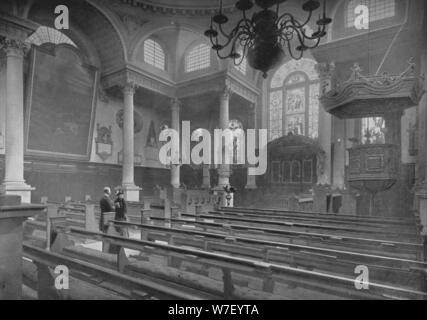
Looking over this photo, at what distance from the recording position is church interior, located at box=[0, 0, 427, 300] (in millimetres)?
2982

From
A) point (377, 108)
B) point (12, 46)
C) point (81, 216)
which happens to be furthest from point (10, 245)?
point (12, 46)

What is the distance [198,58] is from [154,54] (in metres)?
2.37

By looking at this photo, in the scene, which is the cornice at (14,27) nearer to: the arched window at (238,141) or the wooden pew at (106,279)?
the wooden pew at (106,279)

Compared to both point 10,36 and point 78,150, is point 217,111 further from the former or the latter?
point 10,36

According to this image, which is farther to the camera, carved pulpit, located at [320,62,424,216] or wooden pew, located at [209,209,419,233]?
carved pulpit, located at [320,62,424,216]

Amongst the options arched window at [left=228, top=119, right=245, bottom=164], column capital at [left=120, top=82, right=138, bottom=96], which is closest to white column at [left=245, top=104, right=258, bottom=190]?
arched window at [left=228, top=119, right=245, bottom=164]

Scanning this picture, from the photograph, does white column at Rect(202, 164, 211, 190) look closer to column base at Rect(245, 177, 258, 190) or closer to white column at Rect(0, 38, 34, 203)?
column base at Rect(245, 177, 258, 190)

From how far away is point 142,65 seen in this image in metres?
14.1

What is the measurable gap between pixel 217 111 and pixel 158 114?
3.79m

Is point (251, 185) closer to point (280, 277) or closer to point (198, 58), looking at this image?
point (198, 58)

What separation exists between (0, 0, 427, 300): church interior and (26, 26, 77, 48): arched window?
52mm
